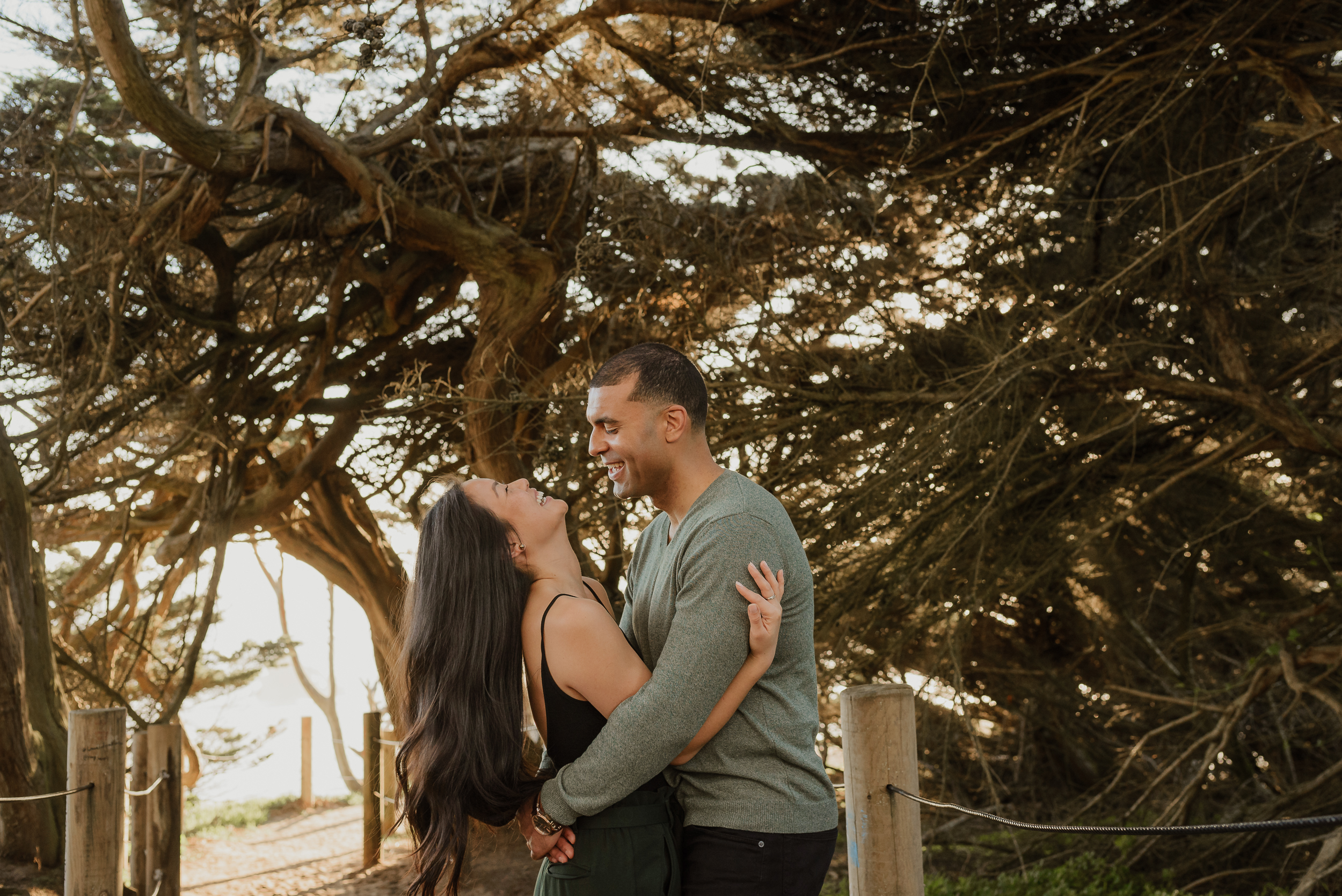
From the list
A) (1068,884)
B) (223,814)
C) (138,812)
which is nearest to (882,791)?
(1068,884)

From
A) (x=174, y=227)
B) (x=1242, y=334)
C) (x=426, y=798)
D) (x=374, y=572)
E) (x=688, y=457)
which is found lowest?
(x=426, y=798)

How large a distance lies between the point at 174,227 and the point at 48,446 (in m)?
1.58

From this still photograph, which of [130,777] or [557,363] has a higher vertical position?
[557,363]

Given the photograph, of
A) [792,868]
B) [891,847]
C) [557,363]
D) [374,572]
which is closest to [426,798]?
[792,868]

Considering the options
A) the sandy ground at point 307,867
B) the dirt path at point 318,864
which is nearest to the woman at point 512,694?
the sandy ground at point 307,867

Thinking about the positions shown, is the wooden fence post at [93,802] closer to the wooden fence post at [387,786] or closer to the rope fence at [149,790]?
the rope fence at [149,790]

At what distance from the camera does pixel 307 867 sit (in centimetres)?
955

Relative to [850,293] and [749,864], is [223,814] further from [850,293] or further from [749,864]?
[749,864]

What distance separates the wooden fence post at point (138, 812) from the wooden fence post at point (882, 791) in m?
4.87

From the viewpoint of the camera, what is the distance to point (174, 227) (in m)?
5.77

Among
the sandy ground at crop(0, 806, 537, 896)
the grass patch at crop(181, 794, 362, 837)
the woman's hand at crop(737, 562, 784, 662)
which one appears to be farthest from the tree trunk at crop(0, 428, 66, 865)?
the grass patch at crop(181, 794, 362, 837)

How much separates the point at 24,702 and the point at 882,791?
186 inches

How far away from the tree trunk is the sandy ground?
175 millimetres

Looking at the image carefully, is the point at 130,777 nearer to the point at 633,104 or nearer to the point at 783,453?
the point at 783,453
